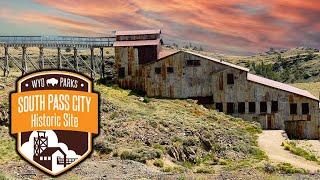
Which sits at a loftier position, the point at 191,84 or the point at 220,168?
the point at 191,84

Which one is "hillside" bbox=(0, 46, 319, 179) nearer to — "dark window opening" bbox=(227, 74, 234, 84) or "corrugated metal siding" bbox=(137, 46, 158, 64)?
"dark window opening" bbox=(227, 74, 234, 84)

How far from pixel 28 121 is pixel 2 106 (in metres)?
24.3

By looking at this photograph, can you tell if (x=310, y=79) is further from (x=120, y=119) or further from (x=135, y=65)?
(x=120, y=119)

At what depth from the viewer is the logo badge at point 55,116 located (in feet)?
72.0

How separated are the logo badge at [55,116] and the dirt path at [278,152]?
19.1 meters

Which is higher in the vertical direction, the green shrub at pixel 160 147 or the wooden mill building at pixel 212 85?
the wooden mill building at pixel 212 85

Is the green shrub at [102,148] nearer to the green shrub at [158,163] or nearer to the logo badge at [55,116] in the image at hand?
the green shrub at [158,163]

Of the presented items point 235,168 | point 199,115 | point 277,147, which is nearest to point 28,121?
point 235,168

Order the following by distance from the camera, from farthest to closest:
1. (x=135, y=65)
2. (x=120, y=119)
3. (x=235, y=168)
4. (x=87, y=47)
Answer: (x=87, y=47)
(x=135, y=65)
(x=120, y=119)
(x=235, y=168)

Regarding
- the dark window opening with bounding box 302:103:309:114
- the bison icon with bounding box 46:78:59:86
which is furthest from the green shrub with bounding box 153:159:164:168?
the dark window opening with bounding box 302:103:309:114

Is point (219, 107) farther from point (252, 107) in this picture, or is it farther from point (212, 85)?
point (252, 107)

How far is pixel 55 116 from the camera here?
22141 millimetres

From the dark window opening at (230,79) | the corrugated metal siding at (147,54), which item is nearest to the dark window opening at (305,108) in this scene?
the dark window opening at (230,79)

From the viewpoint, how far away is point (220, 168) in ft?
117
